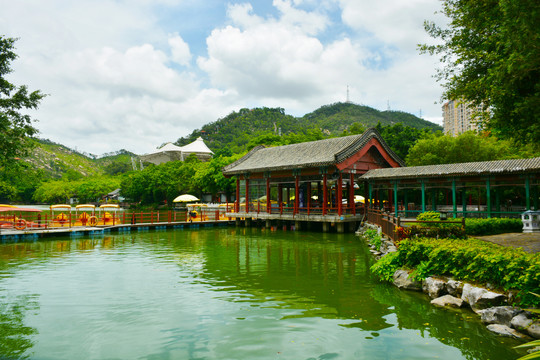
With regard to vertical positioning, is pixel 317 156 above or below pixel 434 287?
above

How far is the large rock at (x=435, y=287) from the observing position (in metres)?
7.34

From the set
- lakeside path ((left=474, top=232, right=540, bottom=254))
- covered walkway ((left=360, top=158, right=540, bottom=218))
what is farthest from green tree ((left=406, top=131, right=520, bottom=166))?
lakeside path ((left=474, top=232, right=540, bottom=254))

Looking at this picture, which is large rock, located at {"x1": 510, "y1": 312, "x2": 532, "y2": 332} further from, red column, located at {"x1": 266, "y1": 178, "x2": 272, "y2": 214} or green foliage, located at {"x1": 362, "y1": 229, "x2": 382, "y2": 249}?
red column, located at {"x1": 266, "y1": 178, "x2": 272, "y2": 214}

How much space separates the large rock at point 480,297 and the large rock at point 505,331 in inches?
18.9

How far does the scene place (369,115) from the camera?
90.4 m

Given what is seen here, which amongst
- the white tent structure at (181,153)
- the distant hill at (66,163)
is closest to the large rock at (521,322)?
the white tent structure at (181,153)

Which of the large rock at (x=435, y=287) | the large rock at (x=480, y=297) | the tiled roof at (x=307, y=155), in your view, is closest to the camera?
the large rock at (x=480, y=297)

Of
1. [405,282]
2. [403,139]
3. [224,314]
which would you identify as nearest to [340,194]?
[405,282]

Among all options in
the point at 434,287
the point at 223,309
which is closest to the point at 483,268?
the point at 434,287

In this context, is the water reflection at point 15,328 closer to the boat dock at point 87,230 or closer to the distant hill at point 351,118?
the boat dock at point 87,230

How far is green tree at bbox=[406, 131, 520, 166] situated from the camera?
26672mm

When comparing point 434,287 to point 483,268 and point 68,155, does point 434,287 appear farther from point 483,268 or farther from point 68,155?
point 68,155

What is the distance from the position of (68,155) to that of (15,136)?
362 feet

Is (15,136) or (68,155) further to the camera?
(68,155)
